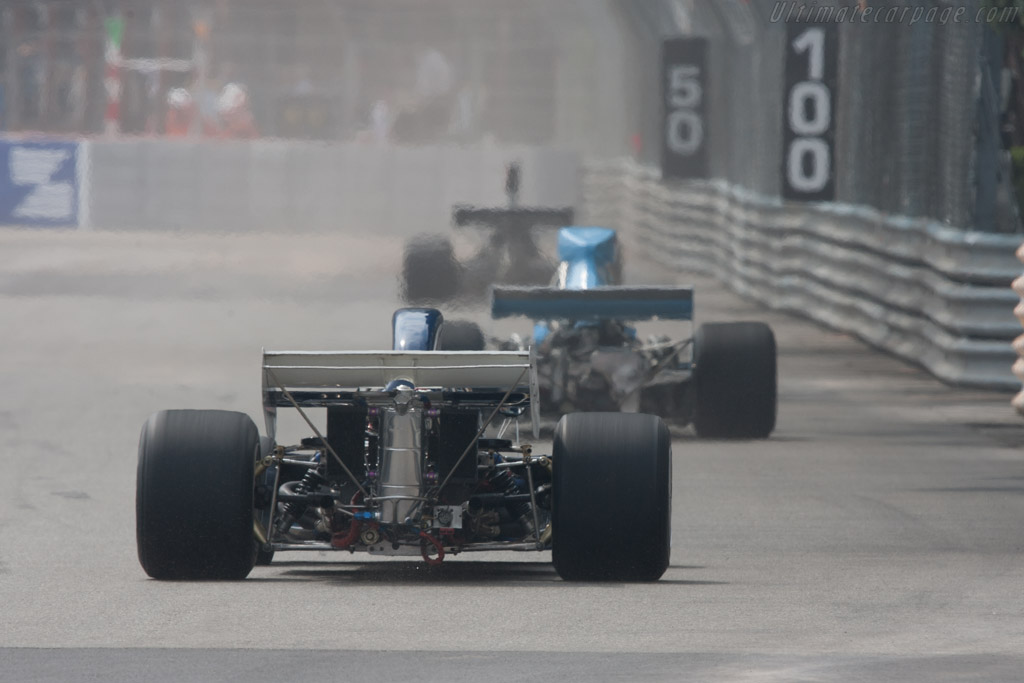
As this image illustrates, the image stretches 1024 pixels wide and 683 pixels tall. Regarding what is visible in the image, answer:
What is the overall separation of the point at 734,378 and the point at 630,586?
17.3 ft

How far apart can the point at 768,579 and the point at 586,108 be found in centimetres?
4012

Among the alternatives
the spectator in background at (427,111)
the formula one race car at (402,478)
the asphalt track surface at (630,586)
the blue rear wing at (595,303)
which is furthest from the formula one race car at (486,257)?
the spectator in background at (427,111)

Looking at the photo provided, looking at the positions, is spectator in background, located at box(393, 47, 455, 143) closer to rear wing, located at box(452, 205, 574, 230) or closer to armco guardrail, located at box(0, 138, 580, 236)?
armco guardrail, located at box(0, 138, 580, 236)

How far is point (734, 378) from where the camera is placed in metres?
13.7

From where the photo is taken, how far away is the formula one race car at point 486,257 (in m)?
20.5

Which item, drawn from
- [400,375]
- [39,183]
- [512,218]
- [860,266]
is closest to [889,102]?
[860,266]

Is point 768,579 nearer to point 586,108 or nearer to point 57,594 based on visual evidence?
point 57,594

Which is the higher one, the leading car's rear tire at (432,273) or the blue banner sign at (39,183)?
the blue banner sign at (39,183)

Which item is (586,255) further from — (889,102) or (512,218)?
(889,102)

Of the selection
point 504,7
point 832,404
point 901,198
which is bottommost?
point 832,404

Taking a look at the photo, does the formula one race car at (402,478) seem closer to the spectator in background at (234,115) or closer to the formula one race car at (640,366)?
the formula one race car at (640,366)

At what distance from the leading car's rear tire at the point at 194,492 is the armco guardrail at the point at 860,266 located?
8903 millimetres

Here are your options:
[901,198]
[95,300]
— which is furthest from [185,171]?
[901,198]

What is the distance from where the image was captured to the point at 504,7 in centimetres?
6134
